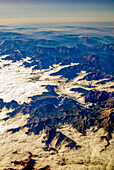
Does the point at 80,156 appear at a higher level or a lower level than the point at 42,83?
lower

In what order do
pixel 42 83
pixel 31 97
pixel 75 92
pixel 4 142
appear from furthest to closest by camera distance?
pixel 42 83, pixel 75 92, pixel 31 97, pixel 4 142

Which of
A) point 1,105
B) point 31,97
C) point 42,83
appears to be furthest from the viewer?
point 42,83

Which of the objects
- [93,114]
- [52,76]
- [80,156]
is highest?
[52,76]

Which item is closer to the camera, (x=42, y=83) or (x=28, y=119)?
(x=28, y=119)

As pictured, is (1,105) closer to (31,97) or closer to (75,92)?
(31,97)

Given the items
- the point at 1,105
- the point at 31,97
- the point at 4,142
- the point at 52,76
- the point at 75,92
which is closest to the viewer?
the point at 4,142

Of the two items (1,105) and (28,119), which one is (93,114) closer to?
(28,119)

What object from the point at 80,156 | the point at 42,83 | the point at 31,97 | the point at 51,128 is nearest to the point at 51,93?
the point at 31,97

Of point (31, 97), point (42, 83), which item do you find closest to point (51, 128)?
point (31, 97)

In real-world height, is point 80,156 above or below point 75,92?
below
